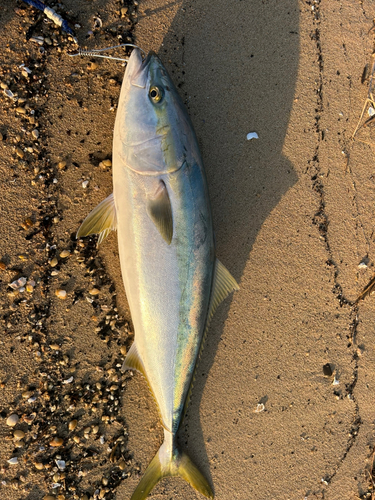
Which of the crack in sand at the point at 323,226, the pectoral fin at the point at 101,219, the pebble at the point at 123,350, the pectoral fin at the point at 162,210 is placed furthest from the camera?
the crack in sand at the point at 323,226

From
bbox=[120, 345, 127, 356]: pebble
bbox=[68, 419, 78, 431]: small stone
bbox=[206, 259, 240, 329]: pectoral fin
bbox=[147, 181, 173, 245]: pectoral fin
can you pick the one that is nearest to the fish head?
bbox=[147, 181, 173, 245]: pectoral fin

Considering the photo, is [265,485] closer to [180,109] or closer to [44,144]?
[180,109]

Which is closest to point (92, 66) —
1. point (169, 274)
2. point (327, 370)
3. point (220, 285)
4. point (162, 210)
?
point (162, 210)

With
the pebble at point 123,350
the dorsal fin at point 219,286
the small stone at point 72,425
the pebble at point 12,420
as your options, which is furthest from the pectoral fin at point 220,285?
the pebble at point 12,420

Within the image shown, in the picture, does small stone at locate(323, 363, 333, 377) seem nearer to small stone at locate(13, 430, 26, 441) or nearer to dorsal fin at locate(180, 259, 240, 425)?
dorsal fin at locate(180, 259, 240, 425)

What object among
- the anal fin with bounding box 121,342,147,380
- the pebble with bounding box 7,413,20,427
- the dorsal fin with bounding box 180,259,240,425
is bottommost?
the pebble with bounding box 7,413,20,427

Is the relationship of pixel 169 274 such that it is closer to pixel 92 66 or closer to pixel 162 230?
pixel 162 230

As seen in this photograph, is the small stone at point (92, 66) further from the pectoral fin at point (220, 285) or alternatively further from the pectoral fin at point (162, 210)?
the pectoral fin at point (220, 285)
